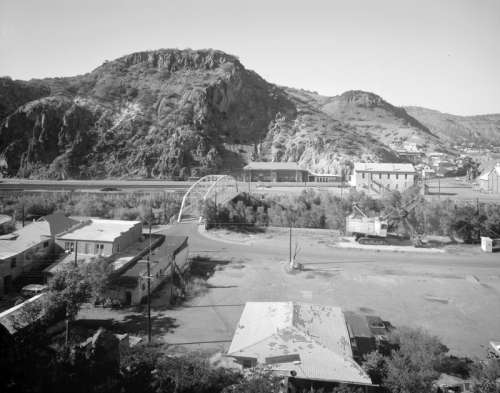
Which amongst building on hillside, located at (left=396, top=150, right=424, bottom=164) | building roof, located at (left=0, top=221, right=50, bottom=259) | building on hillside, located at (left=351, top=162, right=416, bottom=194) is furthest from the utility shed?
building on hillside, located at (left=396, top=150, right=424, bottom=164)

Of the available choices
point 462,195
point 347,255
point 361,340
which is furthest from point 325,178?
point 361,340

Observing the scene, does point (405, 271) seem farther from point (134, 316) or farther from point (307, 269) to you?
point (134, 316)

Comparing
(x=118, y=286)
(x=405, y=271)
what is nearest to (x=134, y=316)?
(x=118, y=286)

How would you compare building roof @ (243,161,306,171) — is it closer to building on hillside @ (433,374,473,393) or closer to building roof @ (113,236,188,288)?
building roof @ (113,236,188,288)

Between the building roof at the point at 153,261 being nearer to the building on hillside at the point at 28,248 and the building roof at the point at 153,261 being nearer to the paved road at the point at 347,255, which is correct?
the paved road at the point at 347,255

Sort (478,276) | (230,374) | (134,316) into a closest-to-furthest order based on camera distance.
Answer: (230,374) < (134,316) < (478,276)

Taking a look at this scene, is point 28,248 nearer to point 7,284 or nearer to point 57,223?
point 7,284

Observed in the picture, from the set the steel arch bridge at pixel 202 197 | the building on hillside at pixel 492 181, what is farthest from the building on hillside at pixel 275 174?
the building on hillside at pixel 492 181
